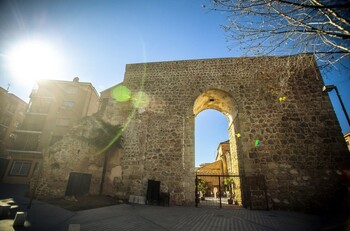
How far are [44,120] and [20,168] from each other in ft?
20.8

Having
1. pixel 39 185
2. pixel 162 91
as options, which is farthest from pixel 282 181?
pixel 39 185

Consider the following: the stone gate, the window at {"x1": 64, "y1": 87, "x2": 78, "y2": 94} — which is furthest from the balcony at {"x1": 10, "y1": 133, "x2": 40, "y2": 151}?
the stone gate

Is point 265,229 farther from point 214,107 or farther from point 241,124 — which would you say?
point 214,107

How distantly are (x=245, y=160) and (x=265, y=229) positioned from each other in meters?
4.34

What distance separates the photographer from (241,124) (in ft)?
29.5

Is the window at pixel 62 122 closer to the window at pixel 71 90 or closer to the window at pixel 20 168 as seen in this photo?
the window at pixel 71 90

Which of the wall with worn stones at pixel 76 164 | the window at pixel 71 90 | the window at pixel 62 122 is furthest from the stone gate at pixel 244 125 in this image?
the window at pixel 71 90

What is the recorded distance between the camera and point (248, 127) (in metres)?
8.88

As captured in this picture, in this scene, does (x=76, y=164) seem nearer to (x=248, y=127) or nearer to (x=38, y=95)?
(x=248, y=127)

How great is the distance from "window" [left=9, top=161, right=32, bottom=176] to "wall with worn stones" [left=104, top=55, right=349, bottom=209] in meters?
18.2

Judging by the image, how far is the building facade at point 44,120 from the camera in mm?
20281

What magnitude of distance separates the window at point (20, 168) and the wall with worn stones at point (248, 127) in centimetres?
1821

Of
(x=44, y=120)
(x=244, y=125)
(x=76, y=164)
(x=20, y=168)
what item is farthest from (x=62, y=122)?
(x=244, y=125)

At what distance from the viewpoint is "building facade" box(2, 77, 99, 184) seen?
20.3 m
